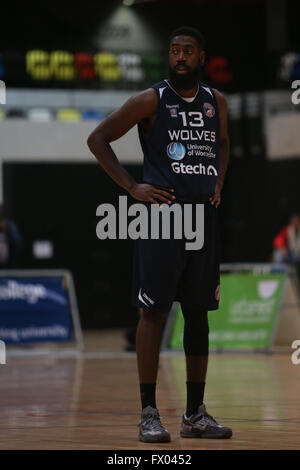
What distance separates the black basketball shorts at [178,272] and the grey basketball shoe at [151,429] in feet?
1.62

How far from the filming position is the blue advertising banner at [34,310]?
41.7ft

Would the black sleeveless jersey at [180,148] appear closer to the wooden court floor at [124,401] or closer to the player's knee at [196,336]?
the player's knee at [196,336]

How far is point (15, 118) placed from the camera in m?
17.4

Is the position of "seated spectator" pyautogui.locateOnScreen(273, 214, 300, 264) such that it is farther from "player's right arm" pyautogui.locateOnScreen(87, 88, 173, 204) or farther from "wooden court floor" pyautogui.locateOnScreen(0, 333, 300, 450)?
"player's right arm" pyautogui.locateOnScreen(87, 88, 173, 204)

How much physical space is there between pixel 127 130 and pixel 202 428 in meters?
1.49

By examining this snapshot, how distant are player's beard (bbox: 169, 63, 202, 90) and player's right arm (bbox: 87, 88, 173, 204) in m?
0.11

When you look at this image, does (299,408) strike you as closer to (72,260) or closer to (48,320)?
(48,320)

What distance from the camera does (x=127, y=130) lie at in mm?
5270

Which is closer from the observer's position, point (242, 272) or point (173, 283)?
point (173, 283)

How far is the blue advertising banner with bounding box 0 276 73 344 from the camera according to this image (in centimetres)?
1270

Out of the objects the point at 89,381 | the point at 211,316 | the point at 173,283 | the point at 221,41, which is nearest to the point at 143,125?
the point at 173,283

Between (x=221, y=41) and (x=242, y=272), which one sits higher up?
(x=221, y=41)

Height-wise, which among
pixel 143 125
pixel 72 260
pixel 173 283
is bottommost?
pixel 72 260

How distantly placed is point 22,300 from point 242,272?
2.68 m
